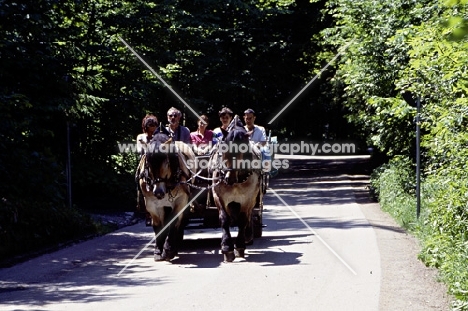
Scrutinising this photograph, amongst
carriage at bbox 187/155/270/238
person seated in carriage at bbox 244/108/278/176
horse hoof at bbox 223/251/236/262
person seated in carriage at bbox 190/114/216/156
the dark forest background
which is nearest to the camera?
the dark forest background

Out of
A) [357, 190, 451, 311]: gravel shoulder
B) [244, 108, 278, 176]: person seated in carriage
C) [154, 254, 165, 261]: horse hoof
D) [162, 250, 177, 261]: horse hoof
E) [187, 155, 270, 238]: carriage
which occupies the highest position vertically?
[244, 108, 278, 176]: person seated in carriage

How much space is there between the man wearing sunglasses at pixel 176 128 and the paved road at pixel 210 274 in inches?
81.5

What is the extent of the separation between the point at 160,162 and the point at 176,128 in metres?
1.99

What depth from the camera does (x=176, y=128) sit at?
564 inches

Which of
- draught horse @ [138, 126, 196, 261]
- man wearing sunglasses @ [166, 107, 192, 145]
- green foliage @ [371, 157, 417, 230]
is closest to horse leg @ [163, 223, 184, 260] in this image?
draught horse @ [138, 126, 196, 261]

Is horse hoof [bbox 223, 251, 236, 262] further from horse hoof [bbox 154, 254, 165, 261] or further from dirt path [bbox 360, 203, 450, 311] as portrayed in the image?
dirt path [bbox 360, 203, 450, 311]

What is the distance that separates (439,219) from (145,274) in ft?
14.2

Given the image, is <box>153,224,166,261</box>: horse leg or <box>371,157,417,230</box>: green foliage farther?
<box>371,157,417,230</box>: green foliage

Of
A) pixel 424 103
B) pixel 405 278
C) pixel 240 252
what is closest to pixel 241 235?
pixel 240 252

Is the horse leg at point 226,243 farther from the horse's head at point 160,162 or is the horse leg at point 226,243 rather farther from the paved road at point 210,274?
the horse's head at point 160,162

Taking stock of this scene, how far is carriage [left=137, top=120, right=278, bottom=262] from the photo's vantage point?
1250cm

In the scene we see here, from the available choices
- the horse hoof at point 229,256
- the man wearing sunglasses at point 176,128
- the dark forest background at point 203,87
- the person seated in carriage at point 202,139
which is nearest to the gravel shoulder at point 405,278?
the dark forest background at point 203,87

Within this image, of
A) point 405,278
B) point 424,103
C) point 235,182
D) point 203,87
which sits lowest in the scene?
point 405,278

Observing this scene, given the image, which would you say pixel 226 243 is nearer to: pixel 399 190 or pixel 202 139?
pixel 202 139
